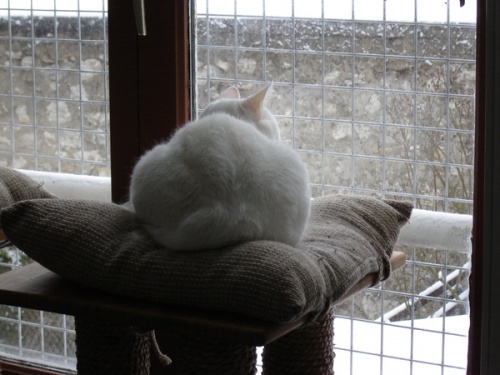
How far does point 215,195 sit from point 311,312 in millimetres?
229

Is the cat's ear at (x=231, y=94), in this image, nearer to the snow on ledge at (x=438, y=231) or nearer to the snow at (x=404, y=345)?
the snow on ledge at (x=438, y=231)

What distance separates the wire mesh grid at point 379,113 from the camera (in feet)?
5.23

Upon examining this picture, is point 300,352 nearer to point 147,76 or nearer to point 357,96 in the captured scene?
point 357,96

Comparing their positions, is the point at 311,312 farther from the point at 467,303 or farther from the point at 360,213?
the point at 467,303

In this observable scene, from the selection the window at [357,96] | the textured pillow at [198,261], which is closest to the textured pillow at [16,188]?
the window at [357,96]

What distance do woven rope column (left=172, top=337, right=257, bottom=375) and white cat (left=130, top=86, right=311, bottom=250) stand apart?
150mm

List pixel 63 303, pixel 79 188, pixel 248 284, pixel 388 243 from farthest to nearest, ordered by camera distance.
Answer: pixel 79 188 < pixel 388 243 < pixel 63 303 < pixel 248 284

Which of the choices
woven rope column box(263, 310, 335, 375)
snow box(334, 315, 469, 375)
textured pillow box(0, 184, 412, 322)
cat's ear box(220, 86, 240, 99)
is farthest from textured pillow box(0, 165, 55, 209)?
snow box(334, 315, 469, 375)

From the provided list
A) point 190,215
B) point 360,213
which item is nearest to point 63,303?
point 190,215

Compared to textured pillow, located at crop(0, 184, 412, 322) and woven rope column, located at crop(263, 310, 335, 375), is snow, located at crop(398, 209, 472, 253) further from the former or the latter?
woven rope column, located at crop(263, 310, 335, 375)

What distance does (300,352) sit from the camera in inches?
55.5

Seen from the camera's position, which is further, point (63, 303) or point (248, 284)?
point (63, 303)

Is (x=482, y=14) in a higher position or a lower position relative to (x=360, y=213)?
higher

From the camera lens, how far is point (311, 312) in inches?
45.1
